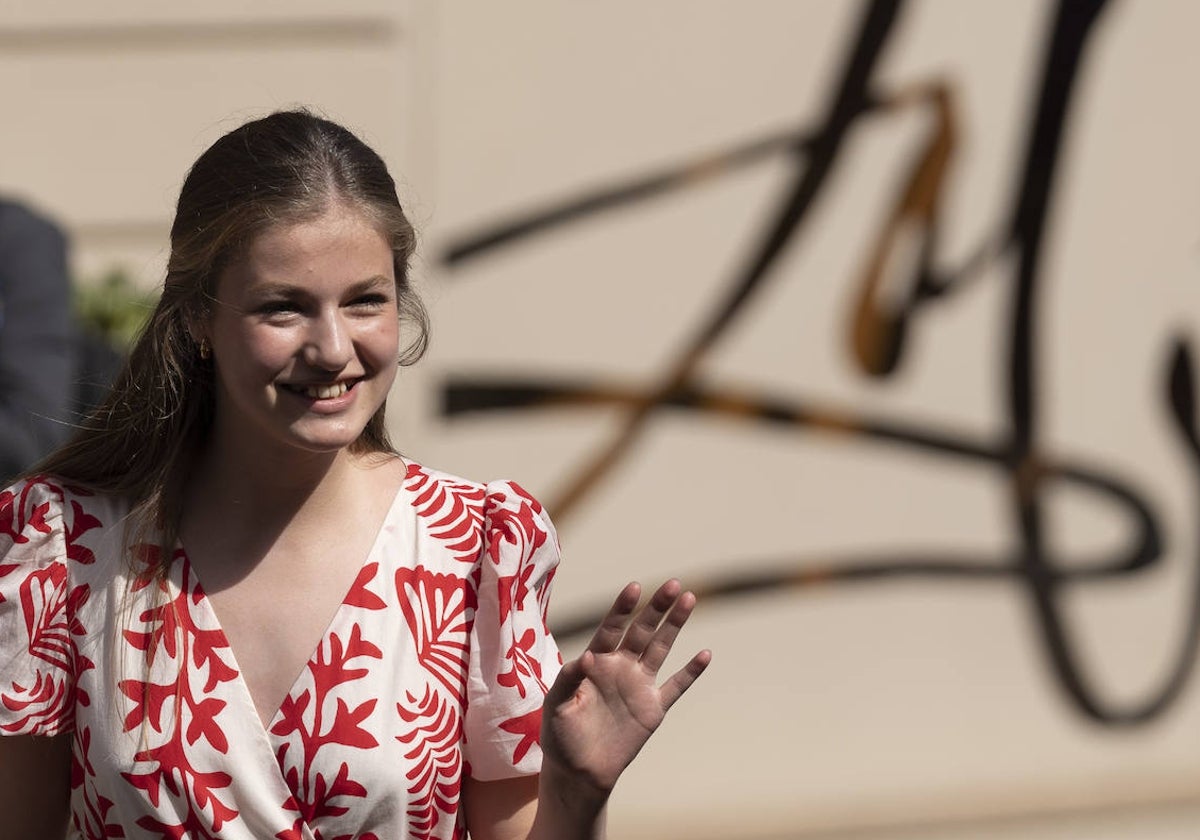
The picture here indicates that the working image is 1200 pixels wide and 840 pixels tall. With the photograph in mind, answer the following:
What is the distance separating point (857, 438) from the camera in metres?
4.14

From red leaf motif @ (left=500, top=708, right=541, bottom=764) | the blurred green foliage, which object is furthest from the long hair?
the blurred green foliage

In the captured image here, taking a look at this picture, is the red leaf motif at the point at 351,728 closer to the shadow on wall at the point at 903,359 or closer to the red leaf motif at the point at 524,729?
the red leaf motif at the point at 524,729

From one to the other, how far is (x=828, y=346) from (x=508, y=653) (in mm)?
2584

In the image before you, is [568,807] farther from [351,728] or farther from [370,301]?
[370,301]

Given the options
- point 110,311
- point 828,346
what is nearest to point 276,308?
point 110,311

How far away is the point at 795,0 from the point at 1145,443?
4.59 feet

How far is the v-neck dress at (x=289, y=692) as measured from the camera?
159 centimetres

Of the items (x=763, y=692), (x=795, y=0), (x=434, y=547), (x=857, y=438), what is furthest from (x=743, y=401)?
(x=434, y=547)

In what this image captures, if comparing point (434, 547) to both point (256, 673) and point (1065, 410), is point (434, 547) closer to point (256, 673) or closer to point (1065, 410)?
point (256, 673)

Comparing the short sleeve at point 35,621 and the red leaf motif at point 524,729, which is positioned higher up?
the short sleeve at point 35,621

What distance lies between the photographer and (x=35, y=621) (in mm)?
1635

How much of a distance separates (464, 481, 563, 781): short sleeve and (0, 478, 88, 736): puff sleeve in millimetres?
387

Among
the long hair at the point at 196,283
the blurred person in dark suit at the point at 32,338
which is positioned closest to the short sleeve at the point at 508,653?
the long hair at the point at 196,283

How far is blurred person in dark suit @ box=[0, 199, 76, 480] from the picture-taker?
2.53m
